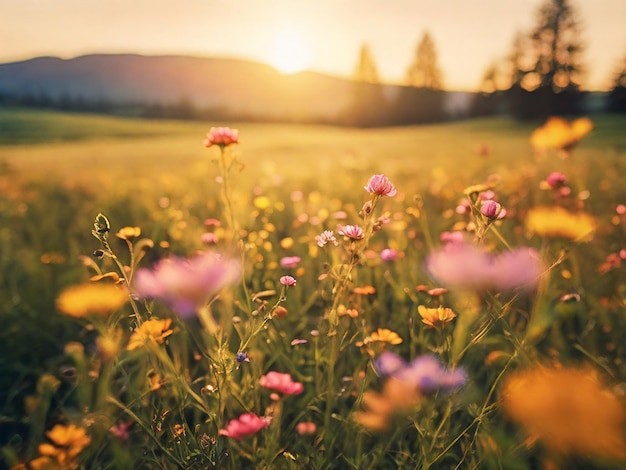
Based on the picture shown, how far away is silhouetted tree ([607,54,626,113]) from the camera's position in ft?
111

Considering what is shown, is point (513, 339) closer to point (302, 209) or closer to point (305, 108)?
point (302, 209)

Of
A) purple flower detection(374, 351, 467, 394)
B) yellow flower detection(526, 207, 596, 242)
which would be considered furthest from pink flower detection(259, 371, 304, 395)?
yellow flower detection(526, 207, 596, 242)

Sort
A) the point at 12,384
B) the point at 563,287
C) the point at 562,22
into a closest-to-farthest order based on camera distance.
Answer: the point at 12,384, the point at 563,287, the point at 562,22

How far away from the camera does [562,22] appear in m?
34.3

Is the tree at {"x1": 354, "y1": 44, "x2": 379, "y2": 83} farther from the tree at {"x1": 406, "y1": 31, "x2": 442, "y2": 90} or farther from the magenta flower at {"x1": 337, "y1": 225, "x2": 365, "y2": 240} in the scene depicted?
the magenta flower at {"x1": 337, "y1": 225, "x2": 365, "y2": 240}

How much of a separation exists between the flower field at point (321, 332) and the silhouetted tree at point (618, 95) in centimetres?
3541

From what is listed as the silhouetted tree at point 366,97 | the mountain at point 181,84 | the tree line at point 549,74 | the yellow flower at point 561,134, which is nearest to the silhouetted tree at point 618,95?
the tree line at point 549,74

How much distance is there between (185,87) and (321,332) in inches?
2149

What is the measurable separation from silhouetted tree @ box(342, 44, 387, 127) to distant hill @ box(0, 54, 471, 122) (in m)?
0.77

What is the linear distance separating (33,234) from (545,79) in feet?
119

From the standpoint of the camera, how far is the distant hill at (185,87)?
1623 inches

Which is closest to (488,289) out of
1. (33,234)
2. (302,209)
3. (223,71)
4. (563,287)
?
(563,287)

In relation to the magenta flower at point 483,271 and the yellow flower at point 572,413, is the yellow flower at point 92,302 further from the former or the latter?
the yellow flower at point 572,413

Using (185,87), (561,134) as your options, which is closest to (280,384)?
(561,134)
